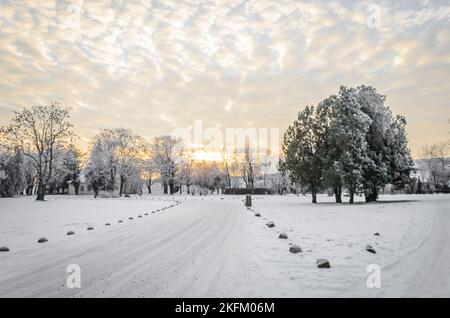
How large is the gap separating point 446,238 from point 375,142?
2368cm

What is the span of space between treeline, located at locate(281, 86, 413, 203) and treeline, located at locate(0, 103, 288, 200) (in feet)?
114

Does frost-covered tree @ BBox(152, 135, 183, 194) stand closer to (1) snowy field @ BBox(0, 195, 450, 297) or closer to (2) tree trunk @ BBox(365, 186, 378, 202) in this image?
(2) tree trunk @ BBox(365, 186, 378, 202)

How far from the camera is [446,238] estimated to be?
9.27 metres

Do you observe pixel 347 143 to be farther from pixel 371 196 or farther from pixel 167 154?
pixel 167 154

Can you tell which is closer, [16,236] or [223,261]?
[223,261]

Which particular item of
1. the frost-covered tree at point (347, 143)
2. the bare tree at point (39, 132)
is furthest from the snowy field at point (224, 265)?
the bare tree at point (39, 132)

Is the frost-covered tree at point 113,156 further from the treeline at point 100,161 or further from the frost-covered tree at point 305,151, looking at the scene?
the frost-covered tree at point 305,151

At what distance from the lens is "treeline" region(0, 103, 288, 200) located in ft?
147

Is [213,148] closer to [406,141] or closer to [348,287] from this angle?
[406,141]

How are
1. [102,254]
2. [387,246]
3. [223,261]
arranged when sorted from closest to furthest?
[223,261]
[102,254]
[387,246]

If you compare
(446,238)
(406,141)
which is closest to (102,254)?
(446,238)

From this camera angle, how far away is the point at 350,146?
95.1 ft

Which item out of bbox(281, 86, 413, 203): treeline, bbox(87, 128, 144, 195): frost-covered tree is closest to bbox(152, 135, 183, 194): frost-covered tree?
bbox(87, 128, 144, 195): frost-covered tree

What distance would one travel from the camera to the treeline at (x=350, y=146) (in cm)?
2859
